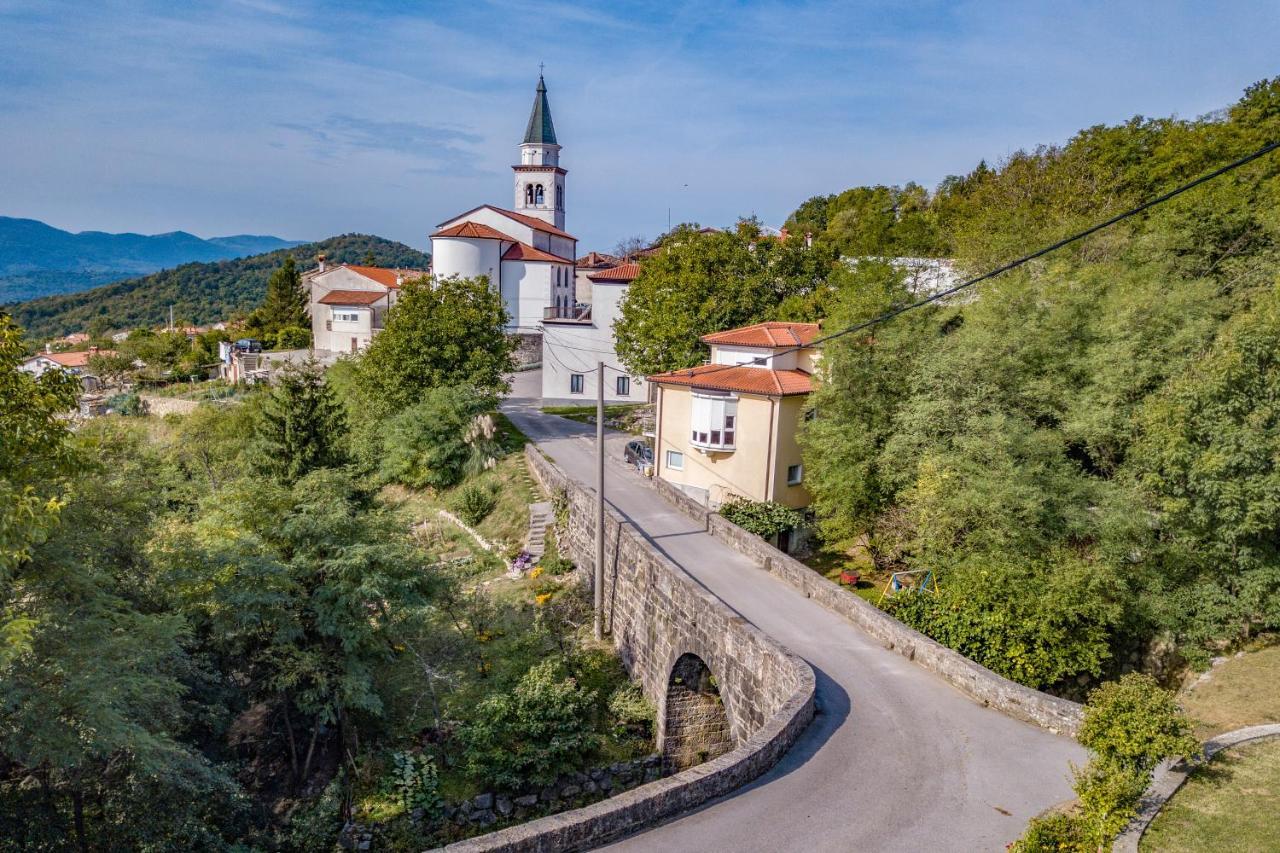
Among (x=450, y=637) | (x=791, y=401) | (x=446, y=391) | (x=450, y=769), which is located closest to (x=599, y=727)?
(x=450, y=769)

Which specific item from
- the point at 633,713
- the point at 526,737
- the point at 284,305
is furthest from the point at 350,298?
the point at 526,737

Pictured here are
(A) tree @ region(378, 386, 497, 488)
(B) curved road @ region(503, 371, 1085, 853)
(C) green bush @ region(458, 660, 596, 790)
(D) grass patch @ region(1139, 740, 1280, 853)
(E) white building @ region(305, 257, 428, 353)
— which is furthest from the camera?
(E) white building @ region(305, 257, 428, 353)

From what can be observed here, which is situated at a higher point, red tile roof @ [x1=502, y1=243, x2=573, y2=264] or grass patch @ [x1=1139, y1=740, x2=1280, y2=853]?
red tile roof @ [x1=502, y1=243, x2=573, y2=264]

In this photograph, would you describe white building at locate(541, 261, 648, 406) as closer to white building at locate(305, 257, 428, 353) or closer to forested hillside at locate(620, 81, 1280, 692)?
white building at locate(305, 257, 428, 353)

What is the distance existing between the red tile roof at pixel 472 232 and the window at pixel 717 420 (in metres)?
30.9

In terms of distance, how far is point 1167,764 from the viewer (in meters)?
9.33

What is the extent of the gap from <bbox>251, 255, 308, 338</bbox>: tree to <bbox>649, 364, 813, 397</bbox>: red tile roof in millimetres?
49134

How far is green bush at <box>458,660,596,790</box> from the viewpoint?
13.6 metres

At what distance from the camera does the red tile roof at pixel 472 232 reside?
49.8m

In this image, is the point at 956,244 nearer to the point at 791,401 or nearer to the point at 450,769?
the point at 791,401

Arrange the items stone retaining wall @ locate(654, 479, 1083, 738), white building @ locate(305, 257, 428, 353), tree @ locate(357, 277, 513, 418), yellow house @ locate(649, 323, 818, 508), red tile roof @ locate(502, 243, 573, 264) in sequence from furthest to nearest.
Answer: white building @ locate(305, 257, 428, 353), red tile roof @ locate(502, 243, 573, 264), tree @ locate(357, 277, 513, 418), yellow house @ locate(649, 323, 818, 508), stone retaining wall @ locate(654, 479, 1083, 738)

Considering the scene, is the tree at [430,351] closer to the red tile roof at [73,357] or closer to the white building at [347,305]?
the white building at [347,305]

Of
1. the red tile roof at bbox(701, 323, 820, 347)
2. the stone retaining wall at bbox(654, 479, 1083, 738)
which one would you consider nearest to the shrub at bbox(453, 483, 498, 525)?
the red tile roof at bbox(701, 323, 820, 347)

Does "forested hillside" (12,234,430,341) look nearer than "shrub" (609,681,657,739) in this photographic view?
No
